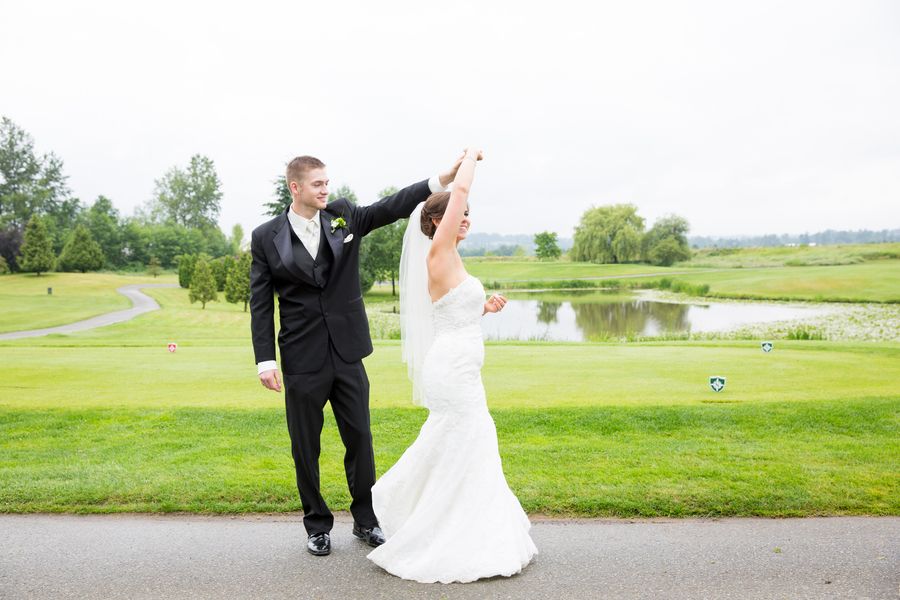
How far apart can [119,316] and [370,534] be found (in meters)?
20.8

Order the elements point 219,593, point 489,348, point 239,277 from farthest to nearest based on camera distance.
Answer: point 239,277 → point 489,348 → point 219,593

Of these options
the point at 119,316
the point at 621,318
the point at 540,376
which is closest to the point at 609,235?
the point at 621,318

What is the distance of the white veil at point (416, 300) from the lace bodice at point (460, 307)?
208 millimetres

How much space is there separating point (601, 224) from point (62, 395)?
36.4 metres

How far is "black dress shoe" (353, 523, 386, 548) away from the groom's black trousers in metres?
0.03

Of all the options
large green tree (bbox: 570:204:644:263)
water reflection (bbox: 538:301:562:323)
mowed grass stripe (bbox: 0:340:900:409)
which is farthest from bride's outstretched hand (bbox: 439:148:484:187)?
large green tree (bbox: 570:204:644:263)

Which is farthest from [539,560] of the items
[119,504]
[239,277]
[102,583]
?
[239,277]

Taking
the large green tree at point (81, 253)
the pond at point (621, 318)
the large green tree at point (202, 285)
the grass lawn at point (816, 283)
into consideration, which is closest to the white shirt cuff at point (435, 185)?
the pond at point (621, 318)

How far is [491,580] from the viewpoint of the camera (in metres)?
3.20

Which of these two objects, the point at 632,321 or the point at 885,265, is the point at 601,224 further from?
the point at 885,265

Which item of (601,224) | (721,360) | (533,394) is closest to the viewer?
(533,394)

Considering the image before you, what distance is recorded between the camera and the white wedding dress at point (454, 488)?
326cm

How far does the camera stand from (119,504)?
4.34 metres

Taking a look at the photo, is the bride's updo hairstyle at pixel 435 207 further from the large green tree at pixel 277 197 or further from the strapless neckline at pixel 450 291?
the large green tree at pixel 277 197
